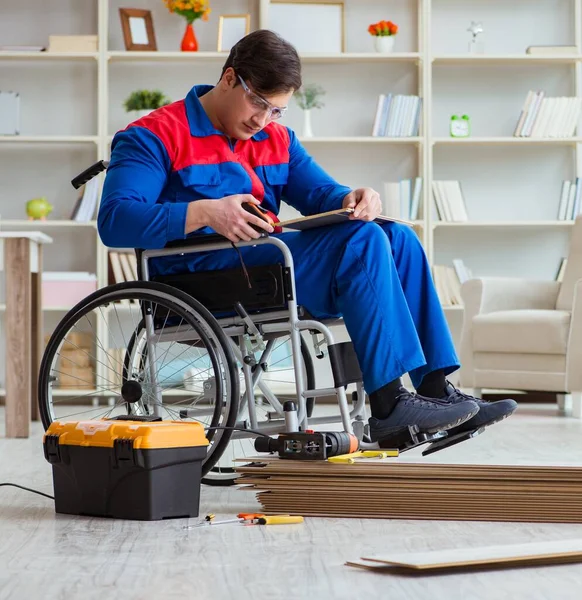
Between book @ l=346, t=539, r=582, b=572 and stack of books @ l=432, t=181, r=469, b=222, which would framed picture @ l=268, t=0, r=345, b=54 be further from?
book @ l=346, t=539, r=582, b=572

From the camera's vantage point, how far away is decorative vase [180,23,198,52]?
5094 millimetres

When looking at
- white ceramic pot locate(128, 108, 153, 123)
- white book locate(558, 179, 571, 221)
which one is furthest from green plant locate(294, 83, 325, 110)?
white book locate(558, 179, 571, 221)

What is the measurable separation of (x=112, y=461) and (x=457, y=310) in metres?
3.89

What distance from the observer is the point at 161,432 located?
5.51 feet

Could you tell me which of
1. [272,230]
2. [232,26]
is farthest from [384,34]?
[272,230]

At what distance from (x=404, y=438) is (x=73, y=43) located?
380 cm

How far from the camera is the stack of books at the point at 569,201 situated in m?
5.14

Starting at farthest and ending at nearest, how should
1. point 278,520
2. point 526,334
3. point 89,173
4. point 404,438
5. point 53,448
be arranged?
1. point 526,334
2. point 89,173
3. point 404,438
4. point 53,448
5. point 278,520

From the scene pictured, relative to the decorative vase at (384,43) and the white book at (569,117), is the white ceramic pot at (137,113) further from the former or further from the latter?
the white book at (569,117)

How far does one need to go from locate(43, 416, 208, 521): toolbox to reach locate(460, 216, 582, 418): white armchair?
2714 millimetres

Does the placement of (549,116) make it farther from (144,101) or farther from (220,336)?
(220,336)

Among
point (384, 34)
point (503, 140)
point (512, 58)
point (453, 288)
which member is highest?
point (384, 34)

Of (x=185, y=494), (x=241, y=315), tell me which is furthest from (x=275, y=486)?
(x=241, y=315)

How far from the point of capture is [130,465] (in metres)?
1.67
